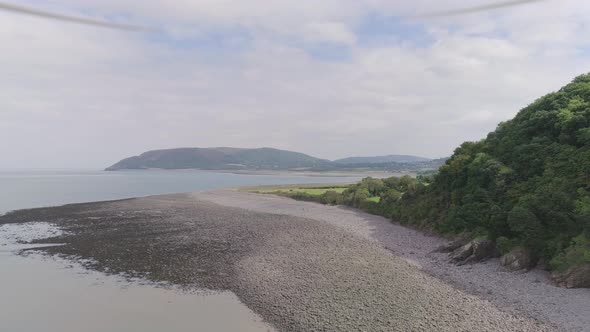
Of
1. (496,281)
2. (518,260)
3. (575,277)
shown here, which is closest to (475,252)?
(518,260)

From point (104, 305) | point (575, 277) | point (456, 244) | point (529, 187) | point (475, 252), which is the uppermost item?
point (529, 187)

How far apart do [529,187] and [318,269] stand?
1703cm

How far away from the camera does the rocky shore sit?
16831mm

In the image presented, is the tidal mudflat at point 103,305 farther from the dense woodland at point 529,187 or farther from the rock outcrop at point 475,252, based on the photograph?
the dense woodland at point 529,187

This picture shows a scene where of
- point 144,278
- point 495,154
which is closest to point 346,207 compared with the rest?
point 495,154

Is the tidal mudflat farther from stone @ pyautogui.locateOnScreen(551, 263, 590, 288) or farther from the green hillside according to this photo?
the green hillside

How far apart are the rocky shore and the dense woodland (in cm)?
295

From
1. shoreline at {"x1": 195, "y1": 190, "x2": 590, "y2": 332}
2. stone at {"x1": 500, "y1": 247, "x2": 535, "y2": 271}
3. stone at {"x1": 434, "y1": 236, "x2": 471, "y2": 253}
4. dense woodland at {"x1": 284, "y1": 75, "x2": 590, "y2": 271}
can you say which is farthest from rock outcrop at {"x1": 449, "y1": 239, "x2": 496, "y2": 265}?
stone at {"x1": 434, "y1": 236, "x2": 471, "y2": 253}

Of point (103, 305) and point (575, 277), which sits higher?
point (575, 277)

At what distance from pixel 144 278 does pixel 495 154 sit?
3163 centimetres

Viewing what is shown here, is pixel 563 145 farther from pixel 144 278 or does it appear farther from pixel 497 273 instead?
pixel 144 278

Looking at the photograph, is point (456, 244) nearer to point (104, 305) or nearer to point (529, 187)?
point (529, 187)

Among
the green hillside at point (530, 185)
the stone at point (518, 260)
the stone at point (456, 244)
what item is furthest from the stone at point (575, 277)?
the stone at point (456, 244)

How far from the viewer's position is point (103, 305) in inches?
796
